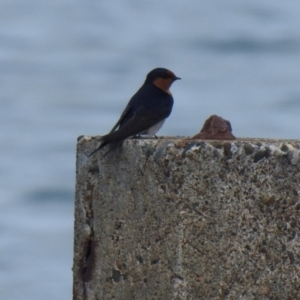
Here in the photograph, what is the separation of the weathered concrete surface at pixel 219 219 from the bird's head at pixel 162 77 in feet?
6.53

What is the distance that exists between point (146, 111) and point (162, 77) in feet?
3.20

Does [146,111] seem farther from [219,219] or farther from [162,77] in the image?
[219,219]

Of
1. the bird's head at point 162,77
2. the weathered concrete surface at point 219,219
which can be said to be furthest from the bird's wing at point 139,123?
the bird's head at point 162,77

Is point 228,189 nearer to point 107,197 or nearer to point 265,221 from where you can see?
point 265,221

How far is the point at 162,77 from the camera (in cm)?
434

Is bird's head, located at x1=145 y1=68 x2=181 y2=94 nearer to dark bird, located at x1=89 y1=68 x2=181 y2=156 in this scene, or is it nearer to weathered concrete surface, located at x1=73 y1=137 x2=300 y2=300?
dark bird, located at x1=89 y1=68 x2=181 y2=156

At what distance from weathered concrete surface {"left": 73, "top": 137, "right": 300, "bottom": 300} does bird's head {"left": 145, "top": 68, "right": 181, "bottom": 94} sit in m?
1.99

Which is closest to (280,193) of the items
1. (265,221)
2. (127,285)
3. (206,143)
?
(265,221)

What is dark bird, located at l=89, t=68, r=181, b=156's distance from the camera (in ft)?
8.52

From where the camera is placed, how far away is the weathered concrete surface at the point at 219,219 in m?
2.10

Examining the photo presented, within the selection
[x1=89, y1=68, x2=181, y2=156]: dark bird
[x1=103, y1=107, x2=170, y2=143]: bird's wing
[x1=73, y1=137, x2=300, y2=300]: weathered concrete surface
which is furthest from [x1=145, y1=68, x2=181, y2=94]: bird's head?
[x1=73, y1=137, x2=300, y2=300]: weathered concrete surface

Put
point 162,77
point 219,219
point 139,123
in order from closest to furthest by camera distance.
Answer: point 219,219
point 139,123
point 162,77

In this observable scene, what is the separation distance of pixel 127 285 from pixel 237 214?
391 mm

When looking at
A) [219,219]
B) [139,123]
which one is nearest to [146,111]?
[139,123]
